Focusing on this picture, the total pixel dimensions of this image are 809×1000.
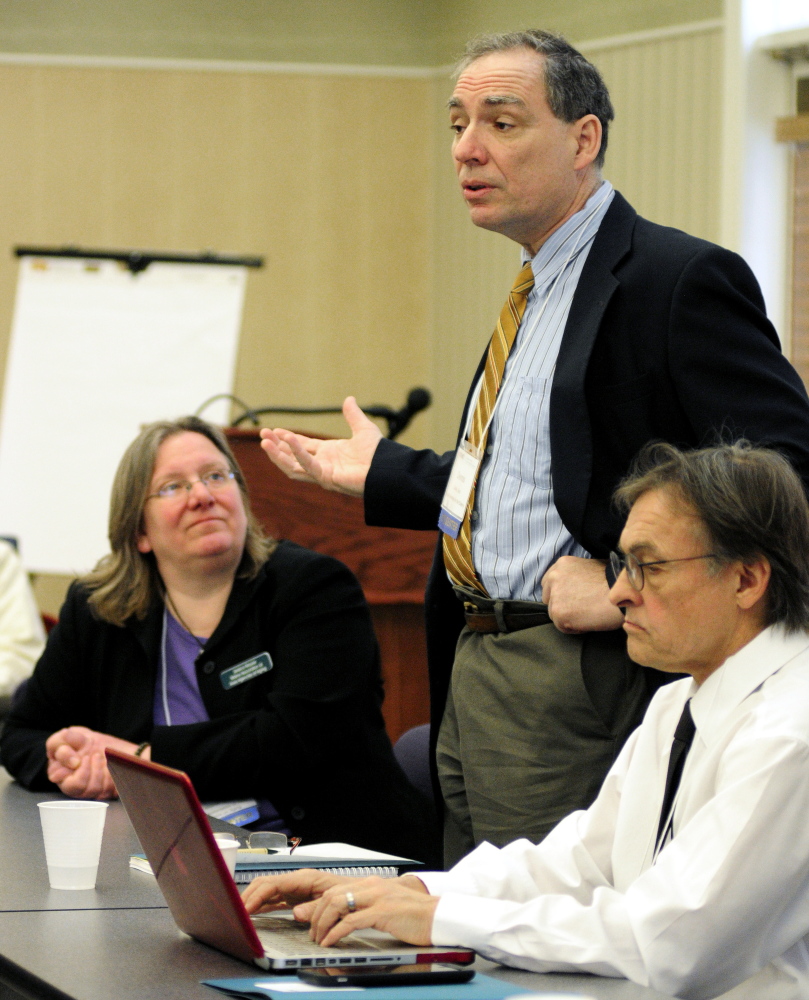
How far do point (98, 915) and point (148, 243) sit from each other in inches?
192

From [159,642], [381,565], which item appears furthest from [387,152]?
[159,642]

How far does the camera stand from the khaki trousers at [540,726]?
1728 millimetres

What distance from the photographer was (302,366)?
609 cm

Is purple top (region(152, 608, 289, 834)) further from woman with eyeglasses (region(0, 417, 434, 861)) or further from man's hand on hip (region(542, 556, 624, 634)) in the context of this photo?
man's hand on hip (region(542, 556, 624, 634))

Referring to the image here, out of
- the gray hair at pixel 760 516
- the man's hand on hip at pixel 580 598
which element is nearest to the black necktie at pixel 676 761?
the gray hair at pixel 760 516

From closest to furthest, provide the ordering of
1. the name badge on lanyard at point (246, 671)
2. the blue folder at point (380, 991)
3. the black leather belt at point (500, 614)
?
the blue folder at point (380, 991) < the black leather belt at point (500, 614) < the name badge on lanyard at point (246, 671)

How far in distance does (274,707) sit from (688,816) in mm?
1217

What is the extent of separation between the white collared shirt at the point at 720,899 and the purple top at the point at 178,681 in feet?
4.28

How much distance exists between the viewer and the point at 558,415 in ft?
5.71

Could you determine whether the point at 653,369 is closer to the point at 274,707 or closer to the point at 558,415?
the point at 558,415

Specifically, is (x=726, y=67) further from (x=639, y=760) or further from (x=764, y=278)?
(x=639, y=760)

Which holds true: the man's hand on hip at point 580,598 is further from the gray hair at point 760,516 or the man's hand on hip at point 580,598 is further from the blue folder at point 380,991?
the blue folder at point 380,991

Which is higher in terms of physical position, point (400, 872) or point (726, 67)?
point (726, 67)

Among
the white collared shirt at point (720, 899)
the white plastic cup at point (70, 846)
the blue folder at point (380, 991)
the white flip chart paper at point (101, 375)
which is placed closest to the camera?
the blue folder at point (380, 991)
